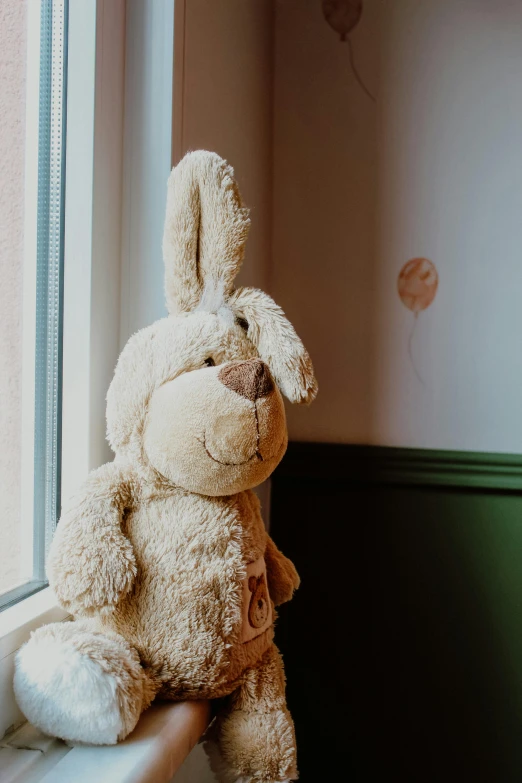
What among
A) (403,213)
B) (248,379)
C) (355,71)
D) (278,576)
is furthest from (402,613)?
(355,71)

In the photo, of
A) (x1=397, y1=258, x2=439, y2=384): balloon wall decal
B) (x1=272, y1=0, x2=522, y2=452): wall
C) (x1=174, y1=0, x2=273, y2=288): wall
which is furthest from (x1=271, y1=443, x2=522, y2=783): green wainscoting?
(x1=174, y1=0, x2=273, y2=288): wall

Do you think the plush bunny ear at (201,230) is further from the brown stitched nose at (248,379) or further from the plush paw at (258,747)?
the plush paw at (258,747)

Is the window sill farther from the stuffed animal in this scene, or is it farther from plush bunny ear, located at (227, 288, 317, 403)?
plush bunny ear, located at (227, 288, 317, 403)

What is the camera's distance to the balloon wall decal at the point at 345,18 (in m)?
1.16

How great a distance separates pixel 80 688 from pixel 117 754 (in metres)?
0.06

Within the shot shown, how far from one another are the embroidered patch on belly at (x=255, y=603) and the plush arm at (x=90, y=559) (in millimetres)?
110

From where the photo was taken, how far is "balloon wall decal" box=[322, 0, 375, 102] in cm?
116

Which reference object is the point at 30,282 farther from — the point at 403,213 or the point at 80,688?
the point at 403,213

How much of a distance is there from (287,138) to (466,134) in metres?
0.31

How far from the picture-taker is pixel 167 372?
21.4 inches

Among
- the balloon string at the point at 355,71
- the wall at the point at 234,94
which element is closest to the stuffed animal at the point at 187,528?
the wall at the point at 234,94

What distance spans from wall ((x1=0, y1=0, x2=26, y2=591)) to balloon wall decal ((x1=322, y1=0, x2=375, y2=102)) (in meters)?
0.69

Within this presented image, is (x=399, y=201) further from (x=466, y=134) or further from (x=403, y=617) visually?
(x=403, y=617)

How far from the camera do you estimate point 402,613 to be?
1.15 meters
